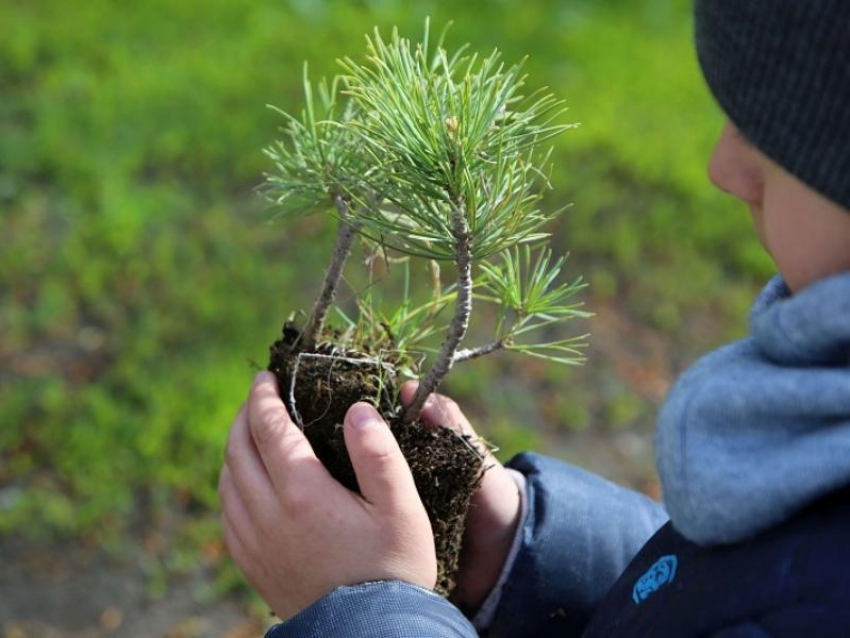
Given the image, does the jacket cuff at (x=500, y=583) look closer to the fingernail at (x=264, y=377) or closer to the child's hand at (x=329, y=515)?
the child's hand at (x=329, y=515)

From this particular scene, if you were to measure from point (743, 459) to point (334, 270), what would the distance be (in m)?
0.56

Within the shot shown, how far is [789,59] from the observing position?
919 mm

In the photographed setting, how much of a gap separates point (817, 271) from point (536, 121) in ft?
1.28

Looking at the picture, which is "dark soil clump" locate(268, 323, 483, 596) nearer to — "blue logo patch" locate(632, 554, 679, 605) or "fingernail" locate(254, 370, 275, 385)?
"fingernail" locate(254, 370, 275, 385)

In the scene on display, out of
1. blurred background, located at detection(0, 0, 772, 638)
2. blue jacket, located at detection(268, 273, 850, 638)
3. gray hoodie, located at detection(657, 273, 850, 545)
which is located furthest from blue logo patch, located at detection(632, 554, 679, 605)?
blurred background, located at detection(0, 0, 772, 638)

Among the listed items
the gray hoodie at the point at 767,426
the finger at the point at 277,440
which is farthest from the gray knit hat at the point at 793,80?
the finger at the point at 277,440

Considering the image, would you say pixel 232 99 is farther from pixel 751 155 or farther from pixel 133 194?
pixel 751 155

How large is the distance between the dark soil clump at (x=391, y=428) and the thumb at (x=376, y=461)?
0.06 m

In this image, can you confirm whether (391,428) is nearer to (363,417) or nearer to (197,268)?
(363,417)

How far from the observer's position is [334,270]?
1.31 meters

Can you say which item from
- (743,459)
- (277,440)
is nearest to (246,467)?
(277,440)

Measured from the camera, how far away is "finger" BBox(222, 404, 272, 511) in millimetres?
1340

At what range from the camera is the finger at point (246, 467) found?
1.34m

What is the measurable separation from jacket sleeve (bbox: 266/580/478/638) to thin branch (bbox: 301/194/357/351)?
1.08ft
